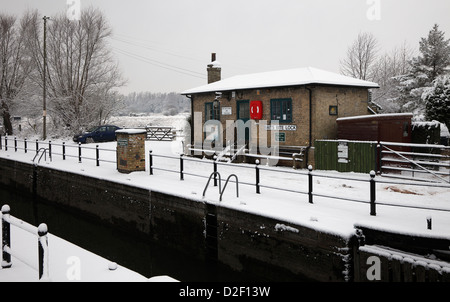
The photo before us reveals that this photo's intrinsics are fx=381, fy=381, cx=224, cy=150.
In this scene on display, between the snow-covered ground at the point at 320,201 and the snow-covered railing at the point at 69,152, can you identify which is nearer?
the snow-covered ground at the point at 320,201

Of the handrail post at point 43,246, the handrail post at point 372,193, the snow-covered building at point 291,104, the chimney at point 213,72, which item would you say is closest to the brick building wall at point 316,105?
the snow-covered building at point 291,104

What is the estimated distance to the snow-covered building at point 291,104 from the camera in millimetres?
17828

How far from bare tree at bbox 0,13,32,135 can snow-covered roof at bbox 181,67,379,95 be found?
22.8m

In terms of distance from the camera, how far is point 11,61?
37344 mm

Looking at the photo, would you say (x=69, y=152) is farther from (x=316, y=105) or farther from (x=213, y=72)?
(x=316, y=105)

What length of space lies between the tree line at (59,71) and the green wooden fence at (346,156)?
2628cm

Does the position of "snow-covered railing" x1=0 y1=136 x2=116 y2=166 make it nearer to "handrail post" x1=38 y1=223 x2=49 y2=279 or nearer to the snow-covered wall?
the snow-covered wall

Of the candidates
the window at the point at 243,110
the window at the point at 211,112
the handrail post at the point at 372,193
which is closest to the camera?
the handrail post at the point at 372,193

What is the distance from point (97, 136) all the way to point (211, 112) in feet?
41.7

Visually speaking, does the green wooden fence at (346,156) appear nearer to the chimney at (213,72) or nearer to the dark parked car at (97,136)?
the chimney at (213,72)

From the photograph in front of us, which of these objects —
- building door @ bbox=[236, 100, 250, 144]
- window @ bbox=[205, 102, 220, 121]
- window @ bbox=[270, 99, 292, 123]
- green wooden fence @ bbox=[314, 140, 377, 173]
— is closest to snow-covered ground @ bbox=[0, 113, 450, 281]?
green wooden fence @ bbox=[314, 140, 377, 173]

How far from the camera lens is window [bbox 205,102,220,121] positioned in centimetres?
2200
